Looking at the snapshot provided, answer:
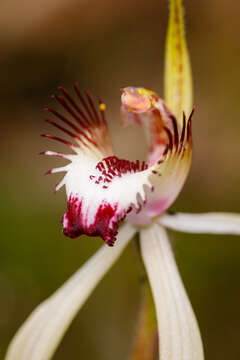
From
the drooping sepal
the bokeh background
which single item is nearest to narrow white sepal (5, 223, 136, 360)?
the drooping sepal

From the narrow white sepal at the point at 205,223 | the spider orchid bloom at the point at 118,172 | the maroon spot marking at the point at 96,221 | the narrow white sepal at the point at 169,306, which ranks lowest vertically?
the narrow white sepal at the point at 169,306

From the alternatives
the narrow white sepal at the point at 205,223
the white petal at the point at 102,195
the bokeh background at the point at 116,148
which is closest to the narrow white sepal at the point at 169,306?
the narrow white sepal at the point at 205,223

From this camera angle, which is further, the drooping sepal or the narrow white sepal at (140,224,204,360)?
the drooping sepal

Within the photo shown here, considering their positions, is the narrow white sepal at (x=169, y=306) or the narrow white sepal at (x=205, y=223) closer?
the narrow white sepal at (x=169, y=306)

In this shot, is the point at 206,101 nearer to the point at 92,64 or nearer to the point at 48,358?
the point at 92,64

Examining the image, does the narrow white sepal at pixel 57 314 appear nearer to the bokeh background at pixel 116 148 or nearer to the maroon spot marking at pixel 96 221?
the maroon spot marking at pixel 96 221

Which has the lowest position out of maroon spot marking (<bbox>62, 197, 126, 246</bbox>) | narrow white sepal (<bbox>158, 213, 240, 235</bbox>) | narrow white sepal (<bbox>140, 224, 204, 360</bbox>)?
narrow white sepal (<bbox>140, 224, 204, 360</bbox>)

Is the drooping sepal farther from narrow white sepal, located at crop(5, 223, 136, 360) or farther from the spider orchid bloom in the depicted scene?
narrow white sepal, located at crop(5, 223, 136, 360)
